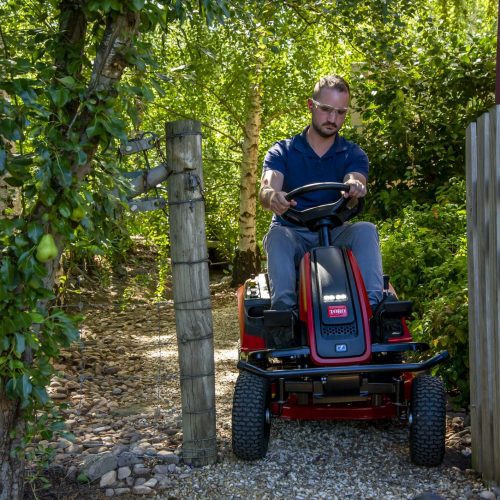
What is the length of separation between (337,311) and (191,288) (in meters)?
0.68

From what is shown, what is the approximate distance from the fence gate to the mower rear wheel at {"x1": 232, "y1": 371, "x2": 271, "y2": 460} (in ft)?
3.07

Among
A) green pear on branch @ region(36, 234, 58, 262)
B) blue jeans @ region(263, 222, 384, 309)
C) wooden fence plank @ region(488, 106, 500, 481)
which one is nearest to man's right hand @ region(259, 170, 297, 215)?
blue jeans @ region(263, 222, 384, 309)

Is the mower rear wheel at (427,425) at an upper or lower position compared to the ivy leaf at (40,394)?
lower

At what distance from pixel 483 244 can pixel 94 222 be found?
1.61 meters

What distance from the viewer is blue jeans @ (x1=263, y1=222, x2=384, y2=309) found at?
3.90 m

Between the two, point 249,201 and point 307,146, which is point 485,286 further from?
point 249,201

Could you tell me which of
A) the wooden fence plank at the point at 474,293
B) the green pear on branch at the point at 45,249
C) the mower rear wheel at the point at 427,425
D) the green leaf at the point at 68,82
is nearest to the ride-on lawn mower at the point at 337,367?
the mower rear wheel at the point at 427,425

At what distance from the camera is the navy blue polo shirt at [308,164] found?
4.38m

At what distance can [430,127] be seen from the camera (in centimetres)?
746

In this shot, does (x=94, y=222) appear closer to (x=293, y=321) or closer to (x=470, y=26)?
(x=293, y=321)

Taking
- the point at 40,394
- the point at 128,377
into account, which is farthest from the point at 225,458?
the point at 128,377

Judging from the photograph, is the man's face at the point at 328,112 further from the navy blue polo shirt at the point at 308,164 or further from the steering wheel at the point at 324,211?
the steering wheel at the point at 324,211

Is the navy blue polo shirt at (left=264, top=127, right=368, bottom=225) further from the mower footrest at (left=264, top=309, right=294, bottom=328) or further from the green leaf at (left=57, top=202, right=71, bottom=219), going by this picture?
the green leaf at (left=57, top=202, right=71, bottom=219)

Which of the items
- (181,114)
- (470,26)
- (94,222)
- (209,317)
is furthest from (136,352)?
(470,26)
